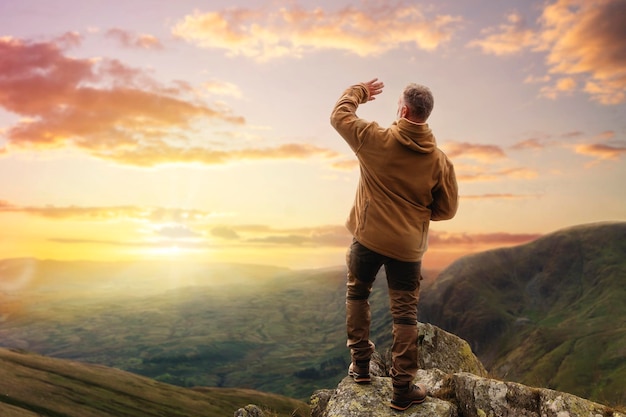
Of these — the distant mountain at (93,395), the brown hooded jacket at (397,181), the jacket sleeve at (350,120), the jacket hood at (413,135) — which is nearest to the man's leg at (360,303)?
the brown hooded jacket at (397,181)

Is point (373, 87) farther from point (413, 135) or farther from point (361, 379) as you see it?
point (361, 379)

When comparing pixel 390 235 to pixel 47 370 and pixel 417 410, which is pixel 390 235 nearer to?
pixel 417 410

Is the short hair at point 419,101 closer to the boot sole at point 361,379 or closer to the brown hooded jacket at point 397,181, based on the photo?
the brown hooded jacket at point 397,181

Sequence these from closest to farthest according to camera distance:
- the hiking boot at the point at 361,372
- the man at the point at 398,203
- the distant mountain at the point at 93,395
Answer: the man at the point at 398,203 → the hiking boot at the point at 361,372 → the distant mountain at the point at 93,395

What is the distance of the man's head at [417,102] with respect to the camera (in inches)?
324

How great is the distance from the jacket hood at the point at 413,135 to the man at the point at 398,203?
2cm

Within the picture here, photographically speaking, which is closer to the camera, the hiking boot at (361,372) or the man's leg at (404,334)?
the man's leg at (404,334)

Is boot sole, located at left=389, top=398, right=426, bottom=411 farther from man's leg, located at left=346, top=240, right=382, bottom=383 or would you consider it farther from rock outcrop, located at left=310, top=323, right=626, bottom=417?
man's leg, located at left=346, top=240, right=382, bottom=383

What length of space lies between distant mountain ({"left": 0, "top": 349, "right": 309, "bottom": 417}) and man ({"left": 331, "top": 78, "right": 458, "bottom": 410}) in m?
114

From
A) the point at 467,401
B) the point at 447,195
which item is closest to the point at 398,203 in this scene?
the point at 447,195

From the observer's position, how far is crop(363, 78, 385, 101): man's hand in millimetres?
9477

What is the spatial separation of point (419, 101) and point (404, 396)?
221 inches

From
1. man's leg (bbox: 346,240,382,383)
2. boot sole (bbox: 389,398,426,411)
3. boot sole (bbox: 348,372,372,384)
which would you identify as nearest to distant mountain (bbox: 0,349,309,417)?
boot sole (bbox: 348,372,372,384)

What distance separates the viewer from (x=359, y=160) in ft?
29.5
